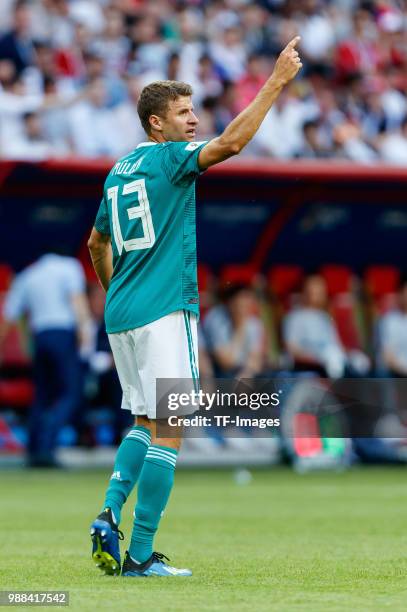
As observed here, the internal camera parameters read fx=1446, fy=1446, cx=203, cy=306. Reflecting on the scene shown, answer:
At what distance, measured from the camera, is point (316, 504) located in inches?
420

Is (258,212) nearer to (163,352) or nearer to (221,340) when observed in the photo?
(221,340)

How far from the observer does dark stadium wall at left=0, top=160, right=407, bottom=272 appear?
49.6ft

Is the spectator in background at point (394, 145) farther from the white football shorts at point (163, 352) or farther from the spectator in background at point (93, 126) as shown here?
the white football shorts at point (163, 352)

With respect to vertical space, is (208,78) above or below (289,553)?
above

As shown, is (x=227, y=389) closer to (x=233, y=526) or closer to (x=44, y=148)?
(x=233, y=526)

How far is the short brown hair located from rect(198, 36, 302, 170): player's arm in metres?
0.48

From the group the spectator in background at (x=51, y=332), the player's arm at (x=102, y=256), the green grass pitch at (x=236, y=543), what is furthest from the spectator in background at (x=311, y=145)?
the player's arm at (x=102, y=256)

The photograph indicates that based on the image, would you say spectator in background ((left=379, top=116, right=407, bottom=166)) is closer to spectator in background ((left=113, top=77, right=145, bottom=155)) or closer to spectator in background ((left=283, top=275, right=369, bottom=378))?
spectator in background ((left=283, top=275, right=369, bottom=378))

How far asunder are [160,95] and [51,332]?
27.5 ft

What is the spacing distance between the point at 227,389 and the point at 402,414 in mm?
8119

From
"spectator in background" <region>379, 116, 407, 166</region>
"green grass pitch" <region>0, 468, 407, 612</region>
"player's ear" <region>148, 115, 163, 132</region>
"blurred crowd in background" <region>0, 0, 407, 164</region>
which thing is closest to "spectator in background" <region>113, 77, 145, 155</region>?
"blurred crowd in background" <region>0, 0, 407, 164</region>

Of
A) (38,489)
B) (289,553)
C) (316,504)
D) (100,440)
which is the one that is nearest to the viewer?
(289,553)

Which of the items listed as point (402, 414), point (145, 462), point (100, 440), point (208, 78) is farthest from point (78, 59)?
point (145, 462)

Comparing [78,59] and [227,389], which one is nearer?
[227,389]
